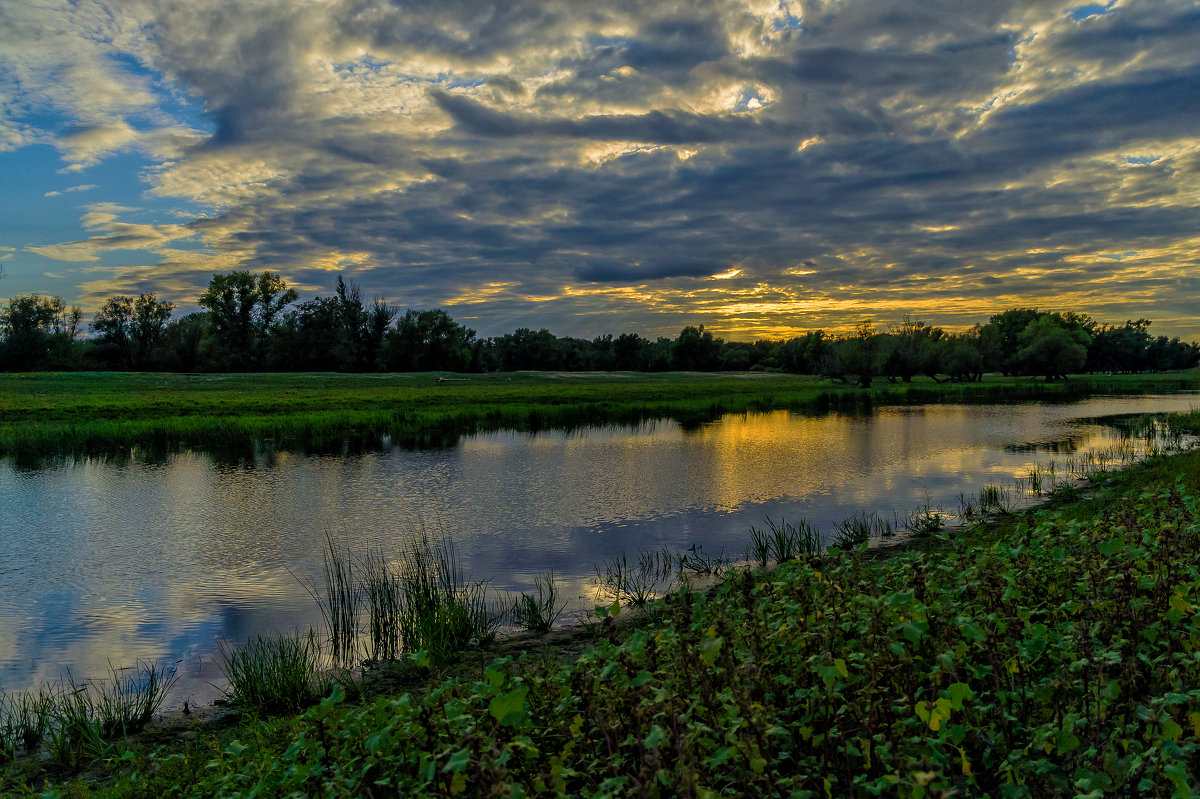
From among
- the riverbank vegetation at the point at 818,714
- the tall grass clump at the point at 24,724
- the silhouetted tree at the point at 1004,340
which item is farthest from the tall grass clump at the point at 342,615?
the silhouetted tree at the point at 1004,340

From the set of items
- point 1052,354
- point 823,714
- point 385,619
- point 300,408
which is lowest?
point 385,619

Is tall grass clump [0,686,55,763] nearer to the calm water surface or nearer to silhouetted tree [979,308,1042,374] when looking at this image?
the calm water surface

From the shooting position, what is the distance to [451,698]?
4.50m

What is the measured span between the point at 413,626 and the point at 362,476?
14.8m

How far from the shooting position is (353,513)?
18.0 m

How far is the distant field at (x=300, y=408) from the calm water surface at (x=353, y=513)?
4572 mm

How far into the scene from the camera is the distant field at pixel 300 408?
102 feet

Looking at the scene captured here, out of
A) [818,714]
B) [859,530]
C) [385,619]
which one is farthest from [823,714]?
[859,530]

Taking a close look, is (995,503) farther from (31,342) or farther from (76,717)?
(31,342)

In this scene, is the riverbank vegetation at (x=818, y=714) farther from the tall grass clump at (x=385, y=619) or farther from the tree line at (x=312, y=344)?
the tree line at (x=312, y=344)

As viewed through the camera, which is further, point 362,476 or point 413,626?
point 362,476

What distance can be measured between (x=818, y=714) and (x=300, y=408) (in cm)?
4438

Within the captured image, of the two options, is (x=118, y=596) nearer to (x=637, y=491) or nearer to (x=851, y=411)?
(x=637, y=491)

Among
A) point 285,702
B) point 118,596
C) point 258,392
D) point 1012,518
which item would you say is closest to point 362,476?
point 118,596
